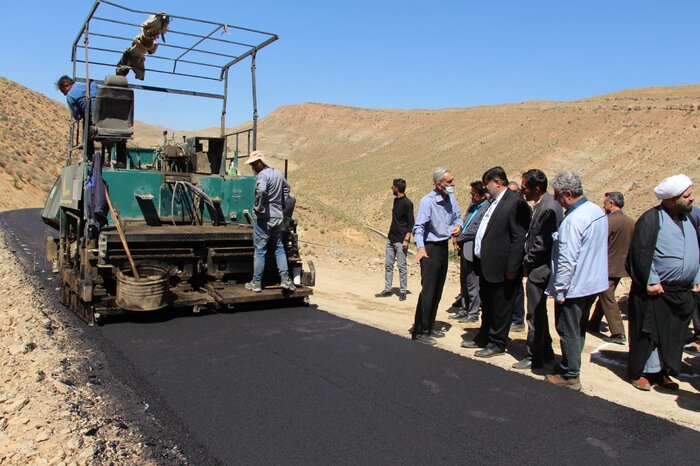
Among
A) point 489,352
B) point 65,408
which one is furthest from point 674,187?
point 65,408

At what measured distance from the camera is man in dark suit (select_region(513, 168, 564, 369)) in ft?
17.4

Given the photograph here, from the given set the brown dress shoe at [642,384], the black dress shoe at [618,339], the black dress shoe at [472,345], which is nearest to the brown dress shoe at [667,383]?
the brown dress shoe at [642,384]

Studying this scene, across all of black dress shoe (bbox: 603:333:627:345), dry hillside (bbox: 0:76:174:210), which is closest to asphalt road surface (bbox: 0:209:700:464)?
black dress shoe (bbox: 603:333:627:345)

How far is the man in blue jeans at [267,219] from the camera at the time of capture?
6938mm

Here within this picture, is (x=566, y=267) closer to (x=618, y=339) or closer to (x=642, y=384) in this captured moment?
(x=642, y=384)

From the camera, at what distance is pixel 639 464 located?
3.53m

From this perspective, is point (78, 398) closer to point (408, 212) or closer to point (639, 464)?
point (639, 464)

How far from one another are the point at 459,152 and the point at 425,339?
53100 millimetres

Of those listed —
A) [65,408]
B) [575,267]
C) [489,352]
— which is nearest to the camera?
[65,408]

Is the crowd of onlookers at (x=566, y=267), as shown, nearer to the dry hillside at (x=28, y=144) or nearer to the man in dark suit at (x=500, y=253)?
the man in dark suit at (x=500, y=253)

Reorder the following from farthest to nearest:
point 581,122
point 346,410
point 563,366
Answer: point 581,122 < point 563,366 < point 346,410

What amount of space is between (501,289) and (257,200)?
9.92 ft

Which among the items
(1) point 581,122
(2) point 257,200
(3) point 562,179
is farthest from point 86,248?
(1) point 581,122

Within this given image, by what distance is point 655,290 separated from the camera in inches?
194
